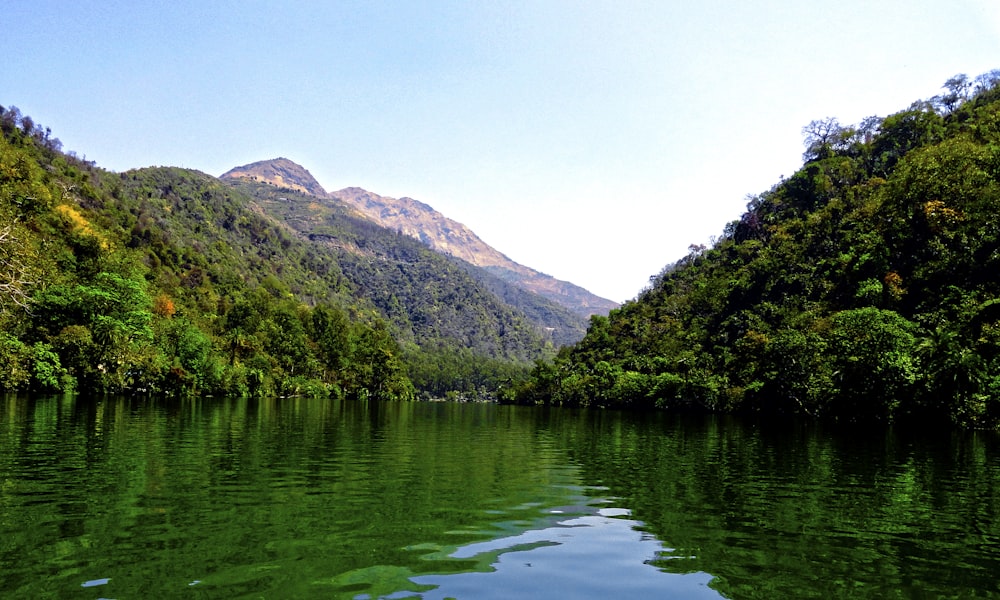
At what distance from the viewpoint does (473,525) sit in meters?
15.2

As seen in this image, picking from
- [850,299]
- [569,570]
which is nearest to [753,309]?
[850,299]

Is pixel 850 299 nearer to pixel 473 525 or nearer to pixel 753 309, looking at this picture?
pixel 753 309

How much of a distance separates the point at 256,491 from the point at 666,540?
11.9 meters

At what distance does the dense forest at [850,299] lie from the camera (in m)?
72.7

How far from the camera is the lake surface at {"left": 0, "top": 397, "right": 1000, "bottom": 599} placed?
10477 mm

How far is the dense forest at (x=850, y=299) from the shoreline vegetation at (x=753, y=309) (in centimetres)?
33

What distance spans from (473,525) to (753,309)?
133 m

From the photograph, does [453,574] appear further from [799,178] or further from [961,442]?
[799,178]

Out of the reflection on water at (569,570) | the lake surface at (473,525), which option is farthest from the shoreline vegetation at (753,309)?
the reflection on water at (569,570)

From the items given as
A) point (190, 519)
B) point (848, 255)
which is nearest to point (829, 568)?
point (190, 519)

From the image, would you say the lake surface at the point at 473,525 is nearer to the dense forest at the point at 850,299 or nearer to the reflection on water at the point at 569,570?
the reflection on water at the point at 569,570

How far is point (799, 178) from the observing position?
167m

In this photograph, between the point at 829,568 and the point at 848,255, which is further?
the point at 848,255

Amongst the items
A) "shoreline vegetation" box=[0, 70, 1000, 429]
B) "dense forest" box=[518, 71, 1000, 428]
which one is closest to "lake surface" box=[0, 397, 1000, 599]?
"shoreline vegetation" box=[0, 70, 1000, 429]
